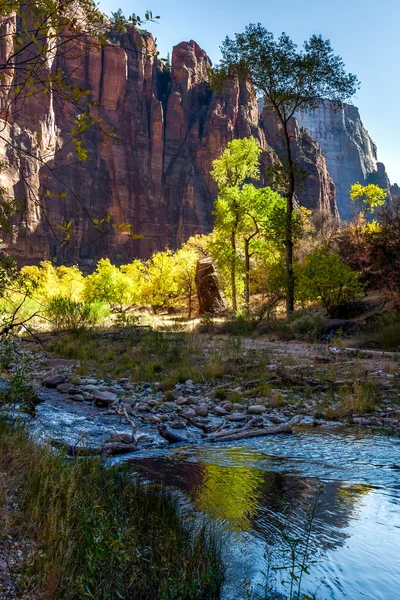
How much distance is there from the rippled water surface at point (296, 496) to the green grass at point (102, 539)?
295 mm

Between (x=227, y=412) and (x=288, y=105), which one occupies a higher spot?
(x=288, y=105)

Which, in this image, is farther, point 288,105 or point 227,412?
point 288,105

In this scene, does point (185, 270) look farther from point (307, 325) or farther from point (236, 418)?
point (236, 418)

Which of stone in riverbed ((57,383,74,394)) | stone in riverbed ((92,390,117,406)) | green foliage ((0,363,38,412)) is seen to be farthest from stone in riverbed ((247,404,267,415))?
green foliage ((0,363,38,412))

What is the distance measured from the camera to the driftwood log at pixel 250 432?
6.05 m

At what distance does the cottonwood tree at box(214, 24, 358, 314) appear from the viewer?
61.9ft

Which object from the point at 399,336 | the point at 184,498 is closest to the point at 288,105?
the point at 399,336

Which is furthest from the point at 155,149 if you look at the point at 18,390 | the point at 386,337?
the point at 18,390

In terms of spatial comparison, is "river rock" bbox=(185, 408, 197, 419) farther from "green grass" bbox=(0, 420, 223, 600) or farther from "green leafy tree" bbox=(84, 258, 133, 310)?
"green leafy tree" bbox=(84, 258, 133, 310)

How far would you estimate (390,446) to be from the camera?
5621 mm

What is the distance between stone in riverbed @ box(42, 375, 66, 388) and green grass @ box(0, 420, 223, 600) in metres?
5.22

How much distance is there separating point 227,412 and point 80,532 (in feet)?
16.6

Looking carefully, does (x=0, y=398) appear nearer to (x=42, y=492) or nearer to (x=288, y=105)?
(x=42, y=492)

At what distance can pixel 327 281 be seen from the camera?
61.5 feet
